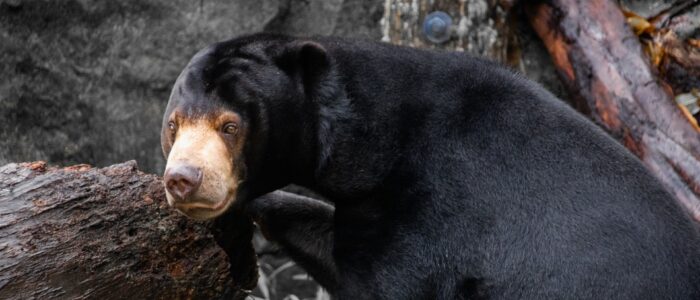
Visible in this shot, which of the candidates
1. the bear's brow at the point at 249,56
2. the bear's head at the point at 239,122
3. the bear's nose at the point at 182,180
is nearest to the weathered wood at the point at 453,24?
the bear's head at the point at 239,122

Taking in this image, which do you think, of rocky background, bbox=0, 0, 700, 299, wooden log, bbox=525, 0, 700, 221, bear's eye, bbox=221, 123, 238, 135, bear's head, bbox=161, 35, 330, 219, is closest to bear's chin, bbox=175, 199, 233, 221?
bear's head, bbox=161, 35, 330, 219

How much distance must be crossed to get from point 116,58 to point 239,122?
2.97m

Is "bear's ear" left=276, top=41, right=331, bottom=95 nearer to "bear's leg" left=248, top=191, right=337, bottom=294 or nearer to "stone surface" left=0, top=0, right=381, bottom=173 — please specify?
"bear's leg" left=248, top=191, right=337, bottom=294

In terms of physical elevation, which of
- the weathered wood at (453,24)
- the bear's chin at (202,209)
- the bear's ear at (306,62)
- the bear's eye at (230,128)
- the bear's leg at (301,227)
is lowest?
the bear's leg at (301,227)

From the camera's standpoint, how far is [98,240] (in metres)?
3.61

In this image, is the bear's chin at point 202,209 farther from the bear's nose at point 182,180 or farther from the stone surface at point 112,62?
the stone surface at point 112,62

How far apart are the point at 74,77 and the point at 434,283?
3389mm

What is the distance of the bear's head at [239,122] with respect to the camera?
3453 mm

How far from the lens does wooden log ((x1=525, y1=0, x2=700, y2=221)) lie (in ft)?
17.1

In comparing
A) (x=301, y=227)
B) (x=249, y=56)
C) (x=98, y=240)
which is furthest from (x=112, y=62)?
(x=98, y=240)

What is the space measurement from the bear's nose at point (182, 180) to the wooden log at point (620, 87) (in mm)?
2763

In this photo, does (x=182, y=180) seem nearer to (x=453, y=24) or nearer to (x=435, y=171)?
(x=435, y=171)

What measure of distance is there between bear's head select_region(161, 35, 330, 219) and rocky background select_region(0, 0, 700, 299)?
8.16 ft

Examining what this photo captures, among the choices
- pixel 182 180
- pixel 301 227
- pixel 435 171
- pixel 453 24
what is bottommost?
pixel 301 227
